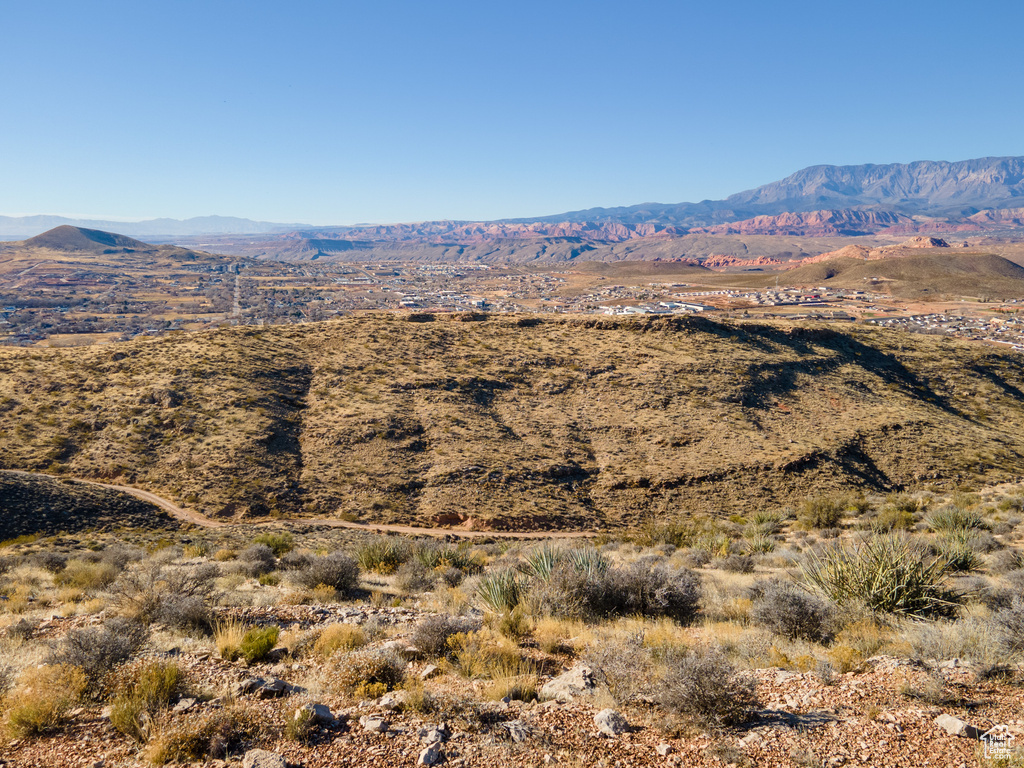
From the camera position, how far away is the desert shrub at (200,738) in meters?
4.77

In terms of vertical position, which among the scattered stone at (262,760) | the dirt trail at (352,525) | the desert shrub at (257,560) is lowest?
the dirt trail at (352,525)

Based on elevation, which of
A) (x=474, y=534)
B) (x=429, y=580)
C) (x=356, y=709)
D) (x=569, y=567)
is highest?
(x=356, y=709)

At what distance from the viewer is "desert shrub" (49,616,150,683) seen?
606cm

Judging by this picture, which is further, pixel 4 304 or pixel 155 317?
pixel 4 304

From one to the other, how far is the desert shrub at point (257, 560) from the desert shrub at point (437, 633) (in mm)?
7866

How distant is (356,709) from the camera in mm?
5566

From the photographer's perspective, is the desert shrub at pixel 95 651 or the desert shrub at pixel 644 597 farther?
the desert shrub at pixel 644 597

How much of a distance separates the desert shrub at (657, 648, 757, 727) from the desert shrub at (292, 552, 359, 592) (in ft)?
26.2

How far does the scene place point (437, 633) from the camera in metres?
7.29

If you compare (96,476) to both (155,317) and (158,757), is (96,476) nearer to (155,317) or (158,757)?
(158,757)

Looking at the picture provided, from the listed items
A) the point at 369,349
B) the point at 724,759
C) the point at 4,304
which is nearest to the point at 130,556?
the point at 724,759

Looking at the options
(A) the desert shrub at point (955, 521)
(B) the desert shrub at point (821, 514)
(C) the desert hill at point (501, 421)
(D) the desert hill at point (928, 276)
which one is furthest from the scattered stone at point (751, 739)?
(D) the desert hill at point (928, 276)

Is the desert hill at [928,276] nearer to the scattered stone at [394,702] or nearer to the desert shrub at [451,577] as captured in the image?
the desert shrub at [451,577]

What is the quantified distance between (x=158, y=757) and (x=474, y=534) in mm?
19304
